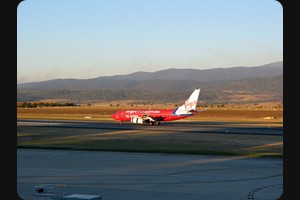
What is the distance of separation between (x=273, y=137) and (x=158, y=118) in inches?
1545

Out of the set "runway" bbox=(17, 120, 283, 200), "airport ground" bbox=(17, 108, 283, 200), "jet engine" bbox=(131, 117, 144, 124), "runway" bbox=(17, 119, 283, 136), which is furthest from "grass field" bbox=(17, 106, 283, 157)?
"jet engine" bbox=(131, 117, 144, 124)

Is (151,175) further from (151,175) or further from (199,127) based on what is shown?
(199,127)

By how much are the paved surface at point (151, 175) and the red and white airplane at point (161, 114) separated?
57420mm

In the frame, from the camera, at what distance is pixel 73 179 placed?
3434cm

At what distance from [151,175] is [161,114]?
242 feet

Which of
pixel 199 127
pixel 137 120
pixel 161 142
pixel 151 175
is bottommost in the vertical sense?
pixel 151 175

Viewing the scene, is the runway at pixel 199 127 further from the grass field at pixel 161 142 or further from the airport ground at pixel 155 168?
the airport ground at pixel 155 168

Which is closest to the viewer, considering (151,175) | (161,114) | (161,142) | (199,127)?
(151,175)

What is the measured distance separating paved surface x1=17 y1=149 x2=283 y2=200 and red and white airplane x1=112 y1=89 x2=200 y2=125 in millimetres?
57420

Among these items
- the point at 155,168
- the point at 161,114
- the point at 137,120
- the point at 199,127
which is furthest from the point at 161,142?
the point at 137,120

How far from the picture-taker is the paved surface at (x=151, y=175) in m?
29.1

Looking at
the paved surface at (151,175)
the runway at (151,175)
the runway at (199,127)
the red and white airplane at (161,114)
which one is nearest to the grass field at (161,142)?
the runway at (151,175)

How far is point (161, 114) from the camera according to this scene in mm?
109812

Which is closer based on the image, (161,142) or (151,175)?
(151,175)
